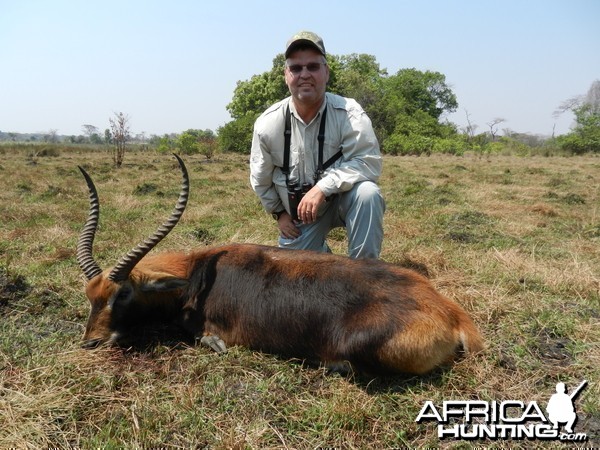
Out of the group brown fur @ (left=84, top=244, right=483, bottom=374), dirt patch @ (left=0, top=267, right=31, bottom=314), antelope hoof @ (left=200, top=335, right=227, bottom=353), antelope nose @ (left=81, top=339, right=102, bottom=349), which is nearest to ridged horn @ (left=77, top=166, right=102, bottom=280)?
brown fur @ (left=84, top=244, right=483, bottom=374)

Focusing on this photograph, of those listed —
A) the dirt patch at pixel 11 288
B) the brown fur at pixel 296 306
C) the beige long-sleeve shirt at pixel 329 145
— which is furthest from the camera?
the beige long-sleeve shirt at pixel 329 145

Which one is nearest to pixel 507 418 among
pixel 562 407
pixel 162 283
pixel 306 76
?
pixel 562 407

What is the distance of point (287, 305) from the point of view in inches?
139

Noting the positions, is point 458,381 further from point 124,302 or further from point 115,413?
point 124,302

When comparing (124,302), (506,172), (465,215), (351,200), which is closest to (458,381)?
(351,200)

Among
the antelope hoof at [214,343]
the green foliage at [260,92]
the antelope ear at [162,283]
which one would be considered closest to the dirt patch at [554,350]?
the antelope hoof at [214,343]

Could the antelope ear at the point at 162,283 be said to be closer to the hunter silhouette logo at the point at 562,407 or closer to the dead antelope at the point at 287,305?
the dead antelope at the point at 287,305

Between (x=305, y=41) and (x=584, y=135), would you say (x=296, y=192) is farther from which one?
(x=584, y=135)

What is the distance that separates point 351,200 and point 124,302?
7.80ft

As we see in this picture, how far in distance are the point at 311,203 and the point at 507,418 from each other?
2.47m

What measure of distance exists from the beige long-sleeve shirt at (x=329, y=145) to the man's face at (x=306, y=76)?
0.72ft

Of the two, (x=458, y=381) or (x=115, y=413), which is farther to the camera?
(x=458, y=381)

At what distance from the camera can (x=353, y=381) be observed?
327 centimetres

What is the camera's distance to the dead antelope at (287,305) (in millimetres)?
3133
